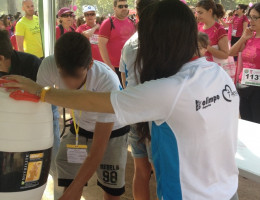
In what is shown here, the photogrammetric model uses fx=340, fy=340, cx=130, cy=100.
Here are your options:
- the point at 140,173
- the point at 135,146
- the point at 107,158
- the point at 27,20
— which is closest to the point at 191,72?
the point at 107,158

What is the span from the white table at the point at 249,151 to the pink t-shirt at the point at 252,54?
2.80ft

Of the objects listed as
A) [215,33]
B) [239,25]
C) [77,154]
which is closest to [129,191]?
[77,154]

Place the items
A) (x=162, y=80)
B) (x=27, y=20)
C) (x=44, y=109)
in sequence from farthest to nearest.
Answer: (x=27, y=20), (x=44, y=109), (x=162, y=80)

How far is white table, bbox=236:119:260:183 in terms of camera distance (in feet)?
5.12

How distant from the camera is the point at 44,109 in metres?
1.27

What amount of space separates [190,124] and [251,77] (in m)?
2.11

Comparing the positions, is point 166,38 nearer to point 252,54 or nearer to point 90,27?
point 252,54

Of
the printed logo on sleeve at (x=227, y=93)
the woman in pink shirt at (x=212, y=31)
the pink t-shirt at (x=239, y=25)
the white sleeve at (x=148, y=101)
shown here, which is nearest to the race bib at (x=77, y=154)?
the white sleeve at (x=148, y=101)

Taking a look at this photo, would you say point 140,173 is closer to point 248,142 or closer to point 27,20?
point 248,142

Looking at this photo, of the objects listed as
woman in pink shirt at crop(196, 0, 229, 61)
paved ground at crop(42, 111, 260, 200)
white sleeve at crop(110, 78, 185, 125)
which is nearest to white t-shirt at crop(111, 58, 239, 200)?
white sleeve at crop(110, 78, 185, 125)

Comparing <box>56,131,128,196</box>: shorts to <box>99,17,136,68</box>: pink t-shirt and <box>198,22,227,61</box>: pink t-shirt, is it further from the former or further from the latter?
<box>99,17,136,68</box>: pink t-shirt

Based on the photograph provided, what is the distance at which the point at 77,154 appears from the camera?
1.83 m

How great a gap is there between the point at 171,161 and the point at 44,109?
52cm

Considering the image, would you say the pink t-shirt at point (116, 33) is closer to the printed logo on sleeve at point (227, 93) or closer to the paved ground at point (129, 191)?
the paved ground at point (129, 191)
